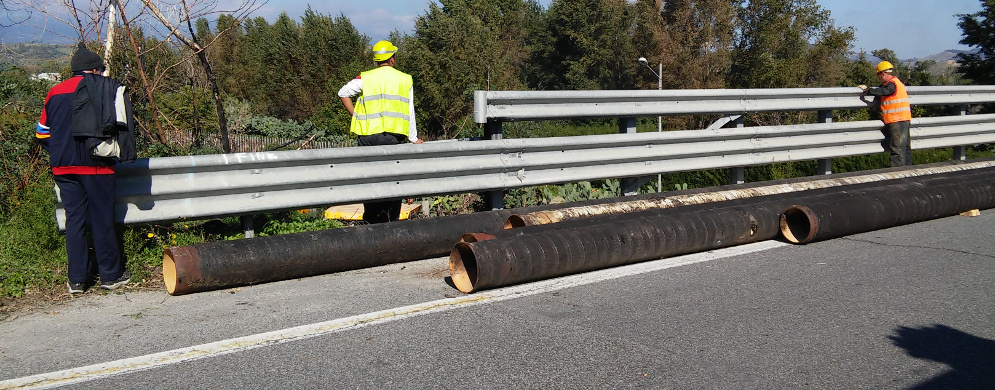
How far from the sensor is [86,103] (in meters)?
5.16

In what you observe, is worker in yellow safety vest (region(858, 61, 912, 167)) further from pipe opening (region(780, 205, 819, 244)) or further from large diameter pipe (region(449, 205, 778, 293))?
large diameter pipe (region(449, 205, 778, 293))

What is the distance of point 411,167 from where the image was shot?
6.50m

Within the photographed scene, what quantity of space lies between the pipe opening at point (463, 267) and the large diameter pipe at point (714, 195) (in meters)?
1.11

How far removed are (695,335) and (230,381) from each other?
2287mm

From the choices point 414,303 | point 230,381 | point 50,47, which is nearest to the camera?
point 230,381

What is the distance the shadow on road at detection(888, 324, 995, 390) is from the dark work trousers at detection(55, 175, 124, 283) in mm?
4590

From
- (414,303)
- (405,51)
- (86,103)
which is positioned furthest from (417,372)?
(405,51)

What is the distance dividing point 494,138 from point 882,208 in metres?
3.38

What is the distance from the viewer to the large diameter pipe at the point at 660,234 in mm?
5254

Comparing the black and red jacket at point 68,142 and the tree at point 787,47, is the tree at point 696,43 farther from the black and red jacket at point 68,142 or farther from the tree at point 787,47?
the black and red jacket at point 68,142

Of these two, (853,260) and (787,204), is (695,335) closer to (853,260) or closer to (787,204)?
(853,260)

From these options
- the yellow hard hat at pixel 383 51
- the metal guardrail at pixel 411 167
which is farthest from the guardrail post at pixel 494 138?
the yellow hard hat at pixel 383 51

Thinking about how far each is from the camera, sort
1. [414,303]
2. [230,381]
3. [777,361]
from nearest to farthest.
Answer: [230,381]
[777,361]
[414,303]

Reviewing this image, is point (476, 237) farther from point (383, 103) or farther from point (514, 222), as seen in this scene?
point (383, 103)
